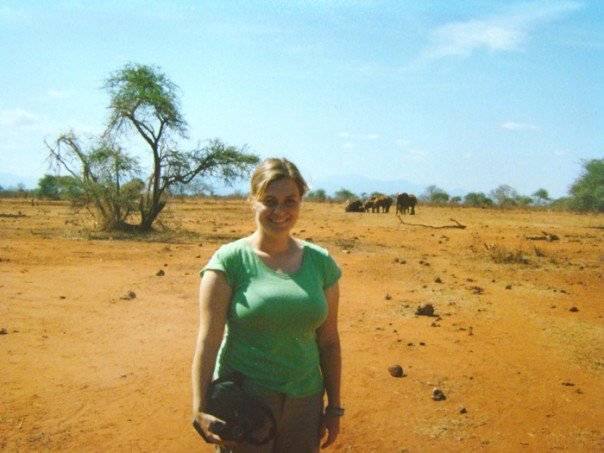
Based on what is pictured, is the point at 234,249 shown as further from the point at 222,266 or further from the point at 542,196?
the point at 542,196

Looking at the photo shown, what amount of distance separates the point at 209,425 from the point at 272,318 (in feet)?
1.51

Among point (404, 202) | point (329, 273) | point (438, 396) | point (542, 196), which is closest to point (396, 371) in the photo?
point (438, 396)

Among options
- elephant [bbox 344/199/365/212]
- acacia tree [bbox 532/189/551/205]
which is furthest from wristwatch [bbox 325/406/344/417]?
acacia tree [bbox 532/189/551/205]

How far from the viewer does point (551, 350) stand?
5832mm

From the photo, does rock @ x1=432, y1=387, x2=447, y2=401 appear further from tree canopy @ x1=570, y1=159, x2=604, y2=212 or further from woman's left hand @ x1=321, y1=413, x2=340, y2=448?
tree canopy @ x1=570, y1=159, x2=604, y2=212

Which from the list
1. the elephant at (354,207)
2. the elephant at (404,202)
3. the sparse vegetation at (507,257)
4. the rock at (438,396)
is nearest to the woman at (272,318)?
the rock at (438,396)

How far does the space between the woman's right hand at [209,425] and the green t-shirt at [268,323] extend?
0.62ft

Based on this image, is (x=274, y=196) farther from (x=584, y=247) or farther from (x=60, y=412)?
(x=584, y=247)

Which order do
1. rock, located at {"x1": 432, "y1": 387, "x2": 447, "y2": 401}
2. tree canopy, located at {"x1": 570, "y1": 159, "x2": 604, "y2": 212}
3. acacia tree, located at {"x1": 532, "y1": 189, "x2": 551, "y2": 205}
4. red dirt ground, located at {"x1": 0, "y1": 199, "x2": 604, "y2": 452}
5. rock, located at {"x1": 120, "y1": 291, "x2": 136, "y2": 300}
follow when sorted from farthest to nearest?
acacia tree, located at {"x1": 532, "y1": 189, "x2": 551, "y2": 205} < tree canopy, located at {"x1": 570, "y1": 159, "x2": 604, "y2": 212} < rock, located at {"x1": 120, "y1": 291, "x2": 136, "y2": 300} < rock, located at {"x1": 432, "y1": 387, "x2": 447, "y2": 401} < red dirt ground, located at {"x1": 0, "y1": 199, "x2": 604, "y2": 452}

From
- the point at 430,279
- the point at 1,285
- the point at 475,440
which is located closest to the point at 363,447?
the point at 475,440

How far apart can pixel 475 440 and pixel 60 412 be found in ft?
9.94

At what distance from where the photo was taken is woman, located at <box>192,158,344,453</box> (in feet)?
7.14

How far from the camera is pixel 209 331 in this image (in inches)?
85.6

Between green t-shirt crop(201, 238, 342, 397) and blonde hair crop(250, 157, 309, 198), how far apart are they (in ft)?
0.82
